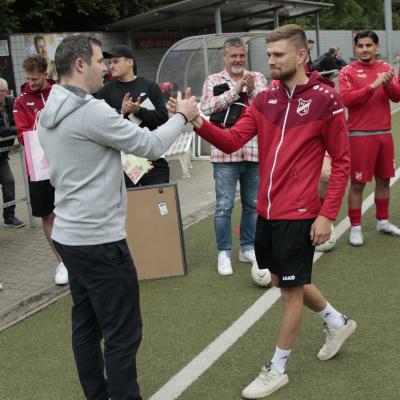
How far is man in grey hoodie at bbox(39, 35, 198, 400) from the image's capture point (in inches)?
108

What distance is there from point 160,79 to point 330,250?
792 cm

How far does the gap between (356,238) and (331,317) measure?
2.31 m

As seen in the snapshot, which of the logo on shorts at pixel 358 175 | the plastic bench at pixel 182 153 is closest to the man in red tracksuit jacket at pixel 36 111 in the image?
the logo on shorts at pixel 358 175

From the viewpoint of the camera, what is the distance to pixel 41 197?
5.25 m

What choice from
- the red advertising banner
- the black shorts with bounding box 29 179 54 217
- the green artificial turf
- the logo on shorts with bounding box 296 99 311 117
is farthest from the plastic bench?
the red advertising banner

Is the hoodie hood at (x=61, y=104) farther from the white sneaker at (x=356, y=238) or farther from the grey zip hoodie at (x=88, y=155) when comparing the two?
the white sneaker at (x=356, y=238)

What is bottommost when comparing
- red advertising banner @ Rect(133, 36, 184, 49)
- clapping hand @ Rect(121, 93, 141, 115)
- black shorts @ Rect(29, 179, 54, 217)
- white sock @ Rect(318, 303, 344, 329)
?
white sock @ Rect(318, 303, 344, 329)

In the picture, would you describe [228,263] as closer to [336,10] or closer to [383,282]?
[383,282]

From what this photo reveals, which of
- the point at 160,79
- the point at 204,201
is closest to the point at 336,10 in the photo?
the point at 160,79

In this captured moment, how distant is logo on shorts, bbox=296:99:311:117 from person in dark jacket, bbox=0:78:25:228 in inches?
174

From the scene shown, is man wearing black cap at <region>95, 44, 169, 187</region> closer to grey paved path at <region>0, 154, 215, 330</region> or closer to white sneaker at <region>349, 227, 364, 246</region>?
grey paved path at <region>0, 154, 215, 330</region>

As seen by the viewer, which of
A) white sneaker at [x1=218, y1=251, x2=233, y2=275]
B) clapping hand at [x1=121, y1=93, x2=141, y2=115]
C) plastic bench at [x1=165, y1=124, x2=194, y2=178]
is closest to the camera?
clapping hand at [x1=121, y1=93, x2=141, y2=115]

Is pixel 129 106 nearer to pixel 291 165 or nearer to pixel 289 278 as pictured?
pixel 291 165

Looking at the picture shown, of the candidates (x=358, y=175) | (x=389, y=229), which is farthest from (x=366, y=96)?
(x=389, y=229)
